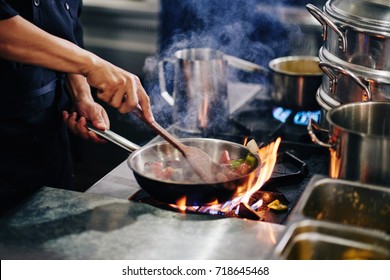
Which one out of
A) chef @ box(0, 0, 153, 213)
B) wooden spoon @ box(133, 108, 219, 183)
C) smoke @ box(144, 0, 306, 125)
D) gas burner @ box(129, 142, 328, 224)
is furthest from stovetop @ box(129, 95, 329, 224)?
smoke @ box(144, 0, 306, 125)

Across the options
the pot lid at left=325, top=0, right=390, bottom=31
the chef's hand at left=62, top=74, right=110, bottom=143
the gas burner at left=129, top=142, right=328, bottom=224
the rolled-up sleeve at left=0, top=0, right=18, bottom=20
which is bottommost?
the gas burner at left=129, top=142, right=328, bottom=224

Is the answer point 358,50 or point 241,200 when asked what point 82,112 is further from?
point 358,50

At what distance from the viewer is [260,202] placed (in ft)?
6.01

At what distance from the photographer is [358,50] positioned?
195 centimetres

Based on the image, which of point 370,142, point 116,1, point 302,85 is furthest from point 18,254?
point 116,1

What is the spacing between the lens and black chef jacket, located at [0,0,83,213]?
2158 mm

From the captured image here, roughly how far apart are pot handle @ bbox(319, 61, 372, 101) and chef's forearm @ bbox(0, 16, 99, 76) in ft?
2.50

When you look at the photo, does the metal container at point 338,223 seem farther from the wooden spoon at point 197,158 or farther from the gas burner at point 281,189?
the wooden spoon at point 197,158

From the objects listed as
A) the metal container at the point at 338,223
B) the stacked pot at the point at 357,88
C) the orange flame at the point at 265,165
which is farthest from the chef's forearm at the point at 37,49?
the metal container at the point at 338,223

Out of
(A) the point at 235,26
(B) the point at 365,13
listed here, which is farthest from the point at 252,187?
(A) the point at 235,26

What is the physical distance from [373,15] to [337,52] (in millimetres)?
192

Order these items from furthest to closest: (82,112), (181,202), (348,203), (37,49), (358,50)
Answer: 1. (82,112)
2. (358,50)
3. (37,49)
4. (181,202)
5. (348,203)

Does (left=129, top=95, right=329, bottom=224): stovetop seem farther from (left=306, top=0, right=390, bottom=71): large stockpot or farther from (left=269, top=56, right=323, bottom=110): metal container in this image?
(left=306, top=0, right=390, bottom=71): large stockpot

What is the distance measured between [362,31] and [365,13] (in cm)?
7
